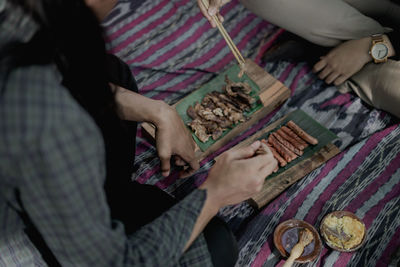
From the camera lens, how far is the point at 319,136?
245 centimetres

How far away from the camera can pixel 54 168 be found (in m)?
1.07

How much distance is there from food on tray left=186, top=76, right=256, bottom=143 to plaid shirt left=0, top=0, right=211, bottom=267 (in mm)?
1289

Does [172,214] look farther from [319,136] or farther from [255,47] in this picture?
[255,47]

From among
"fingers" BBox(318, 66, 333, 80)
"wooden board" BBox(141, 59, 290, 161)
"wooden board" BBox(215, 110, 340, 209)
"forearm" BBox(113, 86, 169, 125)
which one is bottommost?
"wooden board" BBox(215, 110, 340, 209)

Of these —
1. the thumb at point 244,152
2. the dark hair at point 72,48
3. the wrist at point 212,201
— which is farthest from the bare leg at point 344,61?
the dark hair at point 72,48

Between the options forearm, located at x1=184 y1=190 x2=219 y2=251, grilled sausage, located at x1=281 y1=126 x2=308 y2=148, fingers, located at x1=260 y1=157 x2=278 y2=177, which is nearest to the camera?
forearm, located at x1=184 y1=190 x2=219 y2=251

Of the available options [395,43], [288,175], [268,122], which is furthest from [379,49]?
[288,175]

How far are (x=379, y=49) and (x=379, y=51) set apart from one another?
1 centimetres

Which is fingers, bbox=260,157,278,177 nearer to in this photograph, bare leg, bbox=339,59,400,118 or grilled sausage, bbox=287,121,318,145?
grilled sausage, bbox=287,121,318,145

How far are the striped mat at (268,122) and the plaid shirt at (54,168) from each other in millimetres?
1072

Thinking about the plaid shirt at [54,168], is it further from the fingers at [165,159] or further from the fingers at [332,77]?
the fingers at [332,77]

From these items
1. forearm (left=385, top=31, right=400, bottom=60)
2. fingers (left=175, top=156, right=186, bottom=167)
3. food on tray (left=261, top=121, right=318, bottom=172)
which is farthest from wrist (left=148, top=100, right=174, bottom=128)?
forearm (left=385, top=31, right=400, bottom=60)

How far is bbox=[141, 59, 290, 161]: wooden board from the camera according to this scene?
251 cm

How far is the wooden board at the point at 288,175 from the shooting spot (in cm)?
222
